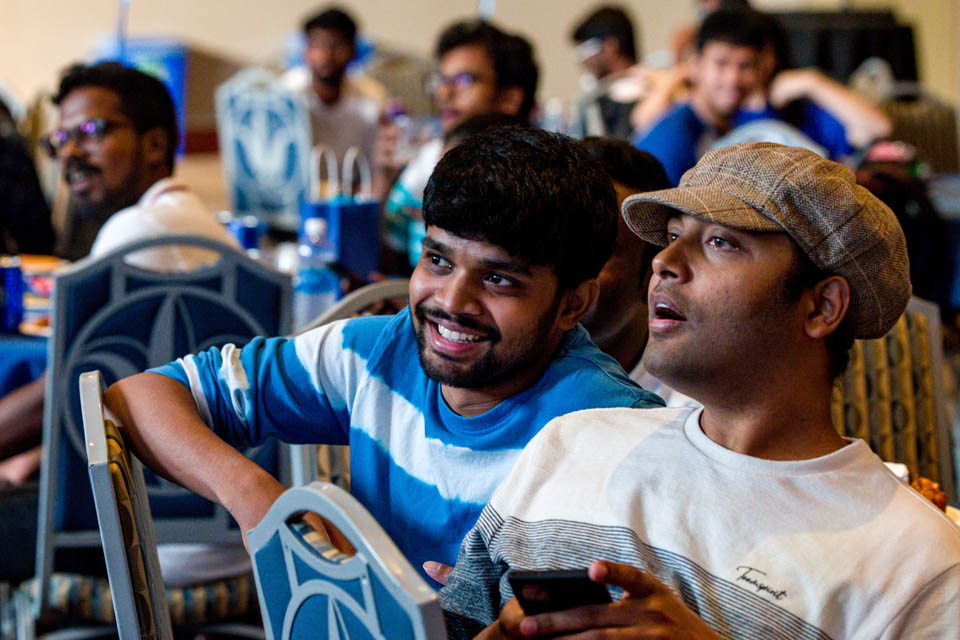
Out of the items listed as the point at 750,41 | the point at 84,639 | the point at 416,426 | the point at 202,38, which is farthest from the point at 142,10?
the point at 416,426

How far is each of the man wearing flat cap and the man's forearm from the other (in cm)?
25

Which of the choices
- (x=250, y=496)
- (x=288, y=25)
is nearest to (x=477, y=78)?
(x=250, y=496)

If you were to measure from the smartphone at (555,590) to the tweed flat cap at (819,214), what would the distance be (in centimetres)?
38

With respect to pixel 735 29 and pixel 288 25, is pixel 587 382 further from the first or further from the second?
pixel 288 25

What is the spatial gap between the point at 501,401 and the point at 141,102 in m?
1.65

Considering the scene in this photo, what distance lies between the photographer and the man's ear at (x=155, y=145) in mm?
2742

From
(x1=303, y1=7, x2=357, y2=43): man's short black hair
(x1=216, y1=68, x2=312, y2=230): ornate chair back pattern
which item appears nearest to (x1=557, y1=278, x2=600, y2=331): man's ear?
(x1=216, y1=68, x2=312, y2=230): ornate chair back pattern

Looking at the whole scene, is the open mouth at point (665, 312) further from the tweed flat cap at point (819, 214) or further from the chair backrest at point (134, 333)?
the chair backrest at point (134, 333)

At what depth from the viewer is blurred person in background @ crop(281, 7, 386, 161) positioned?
5.43 m

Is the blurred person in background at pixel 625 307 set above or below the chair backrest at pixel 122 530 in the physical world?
above

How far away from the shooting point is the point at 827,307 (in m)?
1.19

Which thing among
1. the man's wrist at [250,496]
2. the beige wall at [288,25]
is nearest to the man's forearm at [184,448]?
the man's wrist at [250,496]

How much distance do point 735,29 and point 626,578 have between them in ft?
Result: 10.9

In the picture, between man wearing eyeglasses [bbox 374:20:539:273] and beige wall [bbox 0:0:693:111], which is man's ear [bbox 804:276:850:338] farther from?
beige wall [bbox 0:0:693:111]
